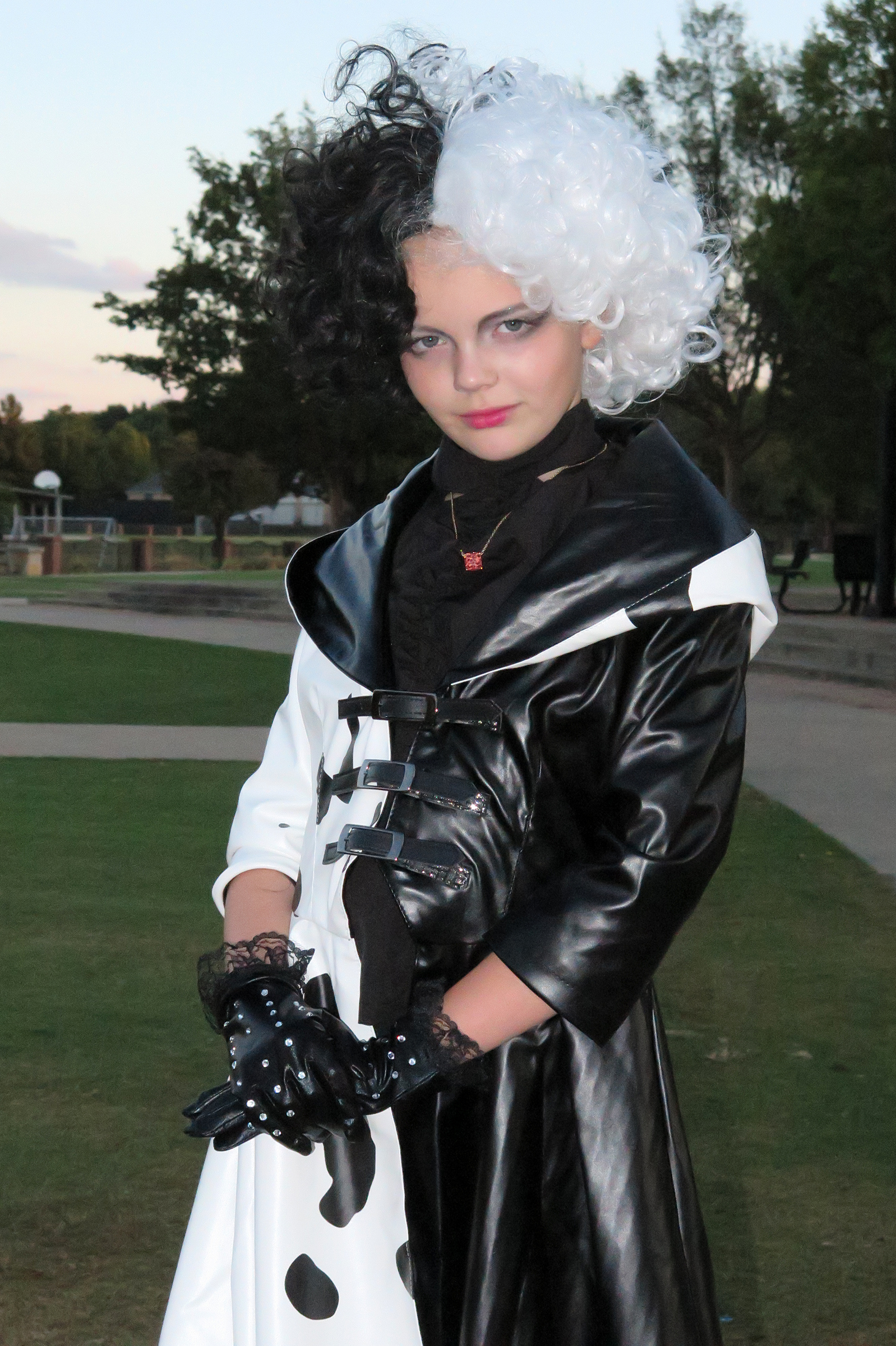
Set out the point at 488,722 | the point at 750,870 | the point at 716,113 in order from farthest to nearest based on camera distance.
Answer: the point at 716,113 < the point at 750,870 < the point at 488,722

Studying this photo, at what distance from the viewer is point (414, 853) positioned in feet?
5.33

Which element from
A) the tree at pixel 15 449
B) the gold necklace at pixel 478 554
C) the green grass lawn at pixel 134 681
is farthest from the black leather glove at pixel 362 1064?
the tree at pixel 15 449

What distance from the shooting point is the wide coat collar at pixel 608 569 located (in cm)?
161

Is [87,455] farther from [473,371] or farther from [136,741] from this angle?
[473,371]

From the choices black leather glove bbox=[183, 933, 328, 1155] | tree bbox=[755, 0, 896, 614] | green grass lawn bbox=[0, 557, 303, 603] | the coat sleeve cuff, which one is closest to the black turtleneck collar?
the coat sleeve cuff

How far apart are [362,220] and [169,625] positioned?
1931 cm

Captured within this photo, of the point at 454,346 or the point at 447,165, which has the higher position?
the point at 447,165

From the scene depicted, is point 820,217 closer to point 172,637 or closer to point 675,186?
point 172,637

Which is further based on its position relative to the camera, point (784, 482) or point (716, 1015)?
point (784, 482)

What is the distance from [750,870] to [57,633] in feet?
44.4

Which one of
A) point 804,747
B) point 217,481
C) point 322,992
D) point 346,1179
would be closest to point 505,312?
point 322,992

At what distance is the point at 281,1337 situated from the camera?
1.75 metres

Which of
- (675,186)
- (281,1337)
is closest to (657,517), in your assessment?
(675,186)

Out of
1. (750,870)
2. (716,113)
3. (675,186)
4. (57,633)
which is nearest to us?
(675,186)
